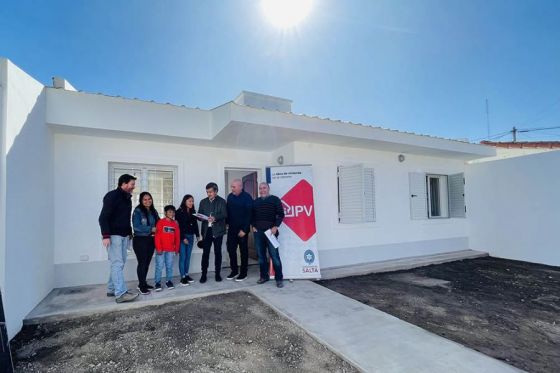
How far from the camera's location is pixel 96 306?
3.13m

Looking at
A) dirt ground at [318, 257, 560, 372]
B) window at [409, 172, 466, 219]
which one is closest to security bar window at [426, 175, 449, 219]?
window at [409, 172, 466, 219]

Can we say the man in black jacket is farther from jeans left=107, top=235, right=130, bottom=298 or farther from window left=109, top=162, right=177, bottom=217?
window left=109, top=162, right=177, bottom=217

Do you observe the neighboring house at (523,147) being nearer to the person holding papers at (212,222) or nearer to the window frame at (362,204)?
the window frame at (362,204)

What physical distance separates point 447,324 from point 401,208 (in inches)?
142

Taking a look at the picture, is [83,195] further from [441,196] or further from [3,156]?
[441,196]

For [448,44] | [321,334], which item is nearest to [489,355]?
[321,334]

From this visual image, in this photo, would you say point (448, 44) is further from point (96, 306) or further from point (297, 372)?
point (96, 306)

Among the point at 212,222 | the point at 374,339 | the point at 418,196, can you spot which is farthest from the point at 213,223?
the point at 418,196

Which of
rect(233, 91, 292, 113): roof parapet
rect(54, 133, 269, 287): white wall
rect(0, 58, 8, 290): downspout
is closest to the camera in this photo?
rect(0, 58, 8, 290): downspout

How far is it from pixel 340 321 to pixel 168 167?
3.84 metres

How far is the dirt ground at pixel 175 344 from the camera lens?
2059 mm

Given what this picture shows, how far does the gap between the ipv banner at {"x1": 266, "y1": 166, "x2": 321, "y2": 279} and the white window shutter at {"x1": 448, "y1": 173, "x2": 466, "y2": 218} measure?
4674mm

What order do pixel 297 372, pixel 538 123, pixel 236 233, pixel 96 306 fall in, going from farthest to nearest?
pixel 538 123, pixel 236 233, pixel 96 306, pixel 297 372

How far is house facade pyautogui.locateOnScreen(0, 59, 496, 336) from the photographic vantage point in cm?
282
